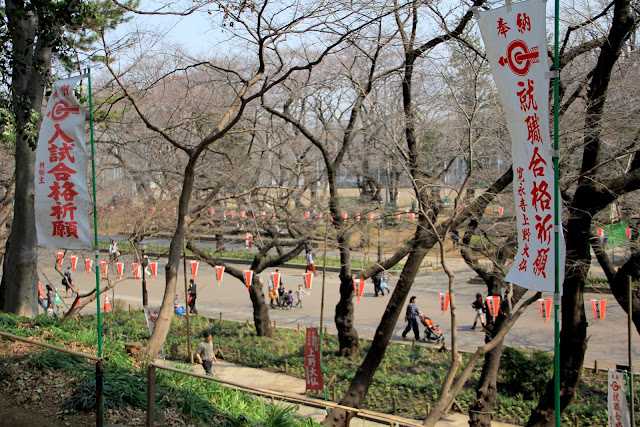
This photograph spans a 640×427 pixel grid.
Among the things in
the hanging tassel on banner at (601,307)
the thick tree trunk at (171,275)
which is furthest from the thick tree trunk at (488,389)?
the thick tree trunk at (171,275)

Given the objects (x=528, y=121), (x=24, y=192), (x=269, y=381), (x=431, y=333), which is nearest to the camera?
(x=528, y=121)

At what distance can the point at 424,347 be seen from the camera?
17359 mm

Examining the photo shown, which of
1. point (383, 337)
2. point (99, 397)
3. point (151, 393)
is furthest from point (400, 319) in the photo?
point (99, 397)

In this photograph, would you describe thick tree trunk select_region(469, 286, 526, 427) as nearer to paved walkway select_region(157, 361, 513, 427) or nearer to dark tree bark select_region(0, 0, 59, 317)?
paved walkway select_region(157, 361, 513, 427)

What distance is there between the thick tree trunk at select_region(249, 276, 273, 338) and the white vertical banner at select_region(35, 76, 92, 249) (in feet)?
41.0

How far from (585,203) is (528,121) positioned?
4629 millimetres

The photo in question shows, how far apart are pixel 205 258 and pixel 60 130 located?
12045 millimetres

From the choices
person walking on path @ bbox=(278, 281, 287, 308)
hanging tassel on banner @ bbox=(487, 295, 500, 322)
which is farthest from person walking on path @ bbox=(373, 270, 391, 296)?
hanging tassel on banner @ bbox=(487, 295, 500, 322)

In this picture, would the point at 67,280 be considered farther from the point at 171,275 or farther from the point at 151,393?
the point at 151,393

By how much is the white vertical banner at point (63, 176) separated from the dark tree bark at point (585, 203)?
22.3ft

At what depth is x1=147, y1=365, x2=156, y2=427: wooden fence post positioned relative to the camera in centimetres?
596

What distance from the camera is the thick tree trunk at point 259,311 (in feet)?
61.5

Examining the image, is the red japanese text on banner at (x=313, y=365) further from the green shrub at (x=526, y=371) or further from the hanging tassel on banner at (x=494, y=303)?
the green shrub at (x=526, y=371)

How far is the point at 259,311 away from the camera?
18766 millimetres
